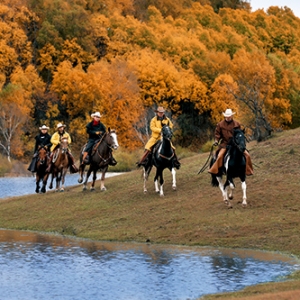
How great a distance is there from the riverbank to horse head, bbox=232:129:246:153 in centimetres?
172

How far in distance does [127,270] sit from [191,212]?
7.44 metres

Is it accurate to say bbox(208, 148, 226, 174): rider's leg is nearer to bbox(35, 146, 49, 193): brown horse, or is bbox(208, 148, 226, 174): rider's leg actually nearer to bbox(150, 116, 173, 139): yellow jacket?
bbox(150, 116, 173, 139): yellow jacket

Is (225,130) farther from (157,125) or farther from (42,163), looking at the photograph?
(42,163)

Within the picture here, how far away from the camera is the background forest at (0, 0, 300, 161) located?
94312 mm

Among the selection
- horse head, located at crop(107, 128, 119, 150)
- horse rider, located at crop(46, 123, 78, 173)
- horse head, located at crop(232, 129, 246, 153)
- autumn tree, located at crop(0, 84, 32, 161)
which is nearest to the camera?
horse head, located at crop(232, 129, 246, 153)

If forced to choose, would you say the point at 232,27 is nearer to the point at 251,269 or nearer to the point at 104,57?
the point at 104,57

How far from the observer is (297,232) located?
22.7 m

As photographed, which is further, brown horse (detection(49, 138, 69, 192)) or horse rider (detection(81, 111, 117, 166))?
brown horse (detection(49, 138, 69, 192))

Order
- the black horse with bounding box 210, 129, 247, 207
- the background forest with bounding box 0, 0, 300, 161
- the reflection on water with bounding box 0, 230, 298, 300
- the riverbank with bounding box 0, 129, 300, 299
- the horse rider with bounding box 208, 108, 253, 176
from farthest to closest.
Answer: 1. the background forest with bounding box 0, 0, 300, 161
2. the horse rider with bounding box 208, 108, 253, 176
3. the black horse with bounding box 210, 129, 247, 207
4. the riverbank with bounding box 0, 129, 300, 299
5. the reflection on water with bounding box 0, 230, 298, 300

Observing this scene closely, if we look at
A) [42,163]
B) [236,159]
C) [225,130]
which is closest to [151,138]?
[225,130]

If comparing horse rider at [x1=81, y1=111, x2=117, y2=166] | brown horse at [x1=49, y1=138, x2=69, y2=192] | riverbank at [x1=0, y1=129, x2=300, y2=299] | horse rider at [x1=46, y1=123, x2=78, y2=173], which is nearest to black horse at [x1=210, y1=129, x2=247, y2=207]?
riverbank at [x1=0, y1=129, x2=300, y2=299]

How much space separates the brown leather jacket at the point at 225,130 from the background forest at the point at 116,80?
51.1 meters

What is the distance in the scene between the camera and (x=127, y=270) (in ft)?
64.0

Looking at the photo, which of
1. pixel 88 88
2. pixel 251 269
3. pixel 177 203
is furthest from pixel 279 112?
pixel 251 269
